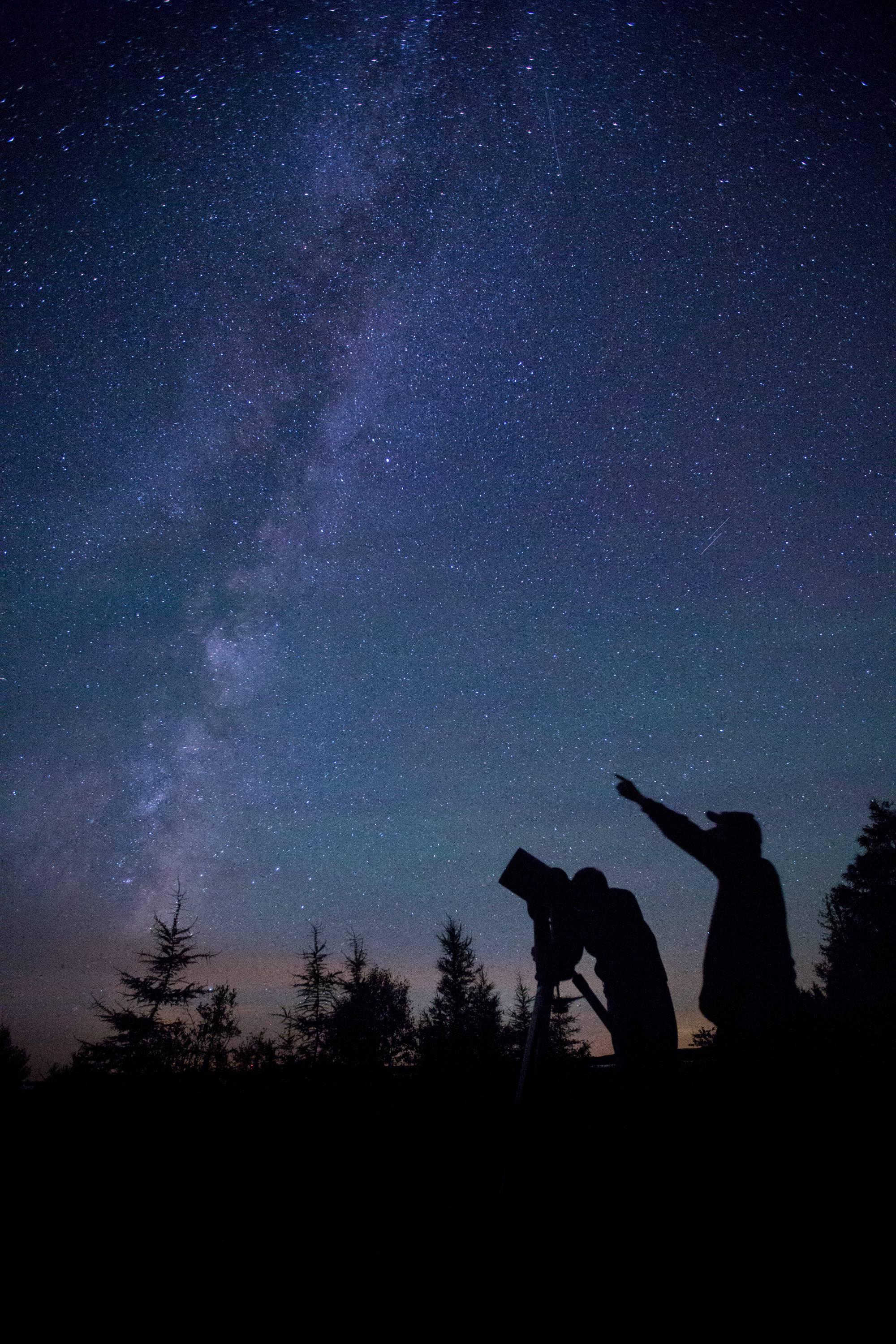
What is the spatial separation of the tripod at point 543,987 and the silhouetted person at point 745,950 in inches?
31.4

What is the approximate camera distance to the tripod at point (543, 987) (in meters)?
3.25

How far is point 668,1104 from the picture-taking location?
11.7ft

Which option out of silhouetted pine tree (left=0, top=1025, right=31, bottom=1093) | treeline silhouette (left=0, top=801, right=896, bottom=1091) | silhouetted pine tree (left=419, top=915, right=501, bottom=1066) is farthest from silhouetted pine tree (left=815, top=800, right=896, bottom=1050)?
silhouetted pine tree (left=0, top=1025, right=31, bottom=1093)

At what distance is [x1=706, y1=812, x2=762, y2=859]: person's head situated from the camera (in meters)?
3.91

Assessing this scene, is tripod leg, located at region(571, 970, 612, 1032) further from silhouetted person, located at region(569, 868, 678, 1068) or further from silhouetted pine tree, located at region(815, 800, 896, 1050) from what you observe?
silhouetted pine tree, located at region(815, 800, 896, 1050)

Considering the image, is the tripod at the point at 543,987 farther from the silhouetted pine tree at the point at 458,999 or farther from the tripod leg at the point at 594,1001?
the silhouetted pine tree at the point at 458,999

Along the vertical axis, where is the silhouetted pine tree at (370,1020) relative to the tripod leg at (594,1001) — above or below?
below

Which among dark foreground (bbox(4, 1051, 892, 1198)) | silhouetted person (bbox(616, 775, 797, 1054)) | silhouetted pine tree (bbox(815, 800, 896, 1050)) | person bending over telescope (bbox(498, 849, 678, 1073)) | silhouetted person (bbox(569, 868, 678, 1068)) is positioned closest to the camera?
dark foreground (bbox(4, 1051, 892, 1198))

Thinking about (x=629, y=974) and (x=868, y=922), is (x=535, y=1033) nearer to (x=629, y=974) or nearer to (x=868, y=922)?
(x=629, y=974)

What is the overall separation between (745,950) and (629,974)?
94 centimetres

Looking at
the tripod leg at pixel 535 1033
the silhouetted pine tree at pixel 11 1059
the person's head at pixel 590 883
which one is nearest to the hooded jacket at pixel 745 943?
the person's head at pixel 590 883

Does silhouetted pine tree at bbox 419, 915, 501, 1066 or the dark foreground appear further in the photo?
silhouetted pine tree at bbox 419, 915, 501, 1066

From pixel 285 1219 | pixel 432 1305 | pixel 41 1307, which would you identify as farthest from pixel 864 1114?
pixel 41 1307

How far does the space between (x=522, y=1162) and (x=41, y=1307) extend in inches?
100
